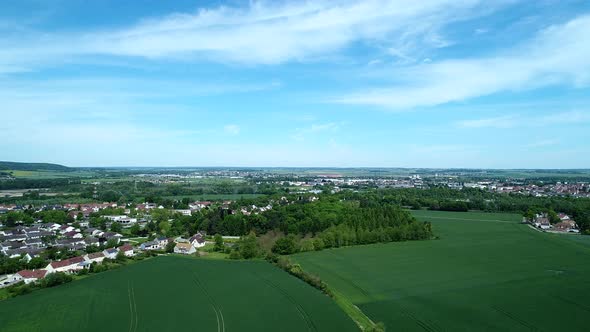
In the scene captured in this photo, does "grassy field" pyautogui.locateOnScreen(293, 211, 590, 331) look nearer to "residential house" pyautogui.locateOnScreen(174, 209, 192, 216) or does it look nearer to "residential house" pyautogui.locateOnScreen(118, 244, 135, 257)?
"residential house" pyautogui.locateOnScreen(118, 244, 135, 257)

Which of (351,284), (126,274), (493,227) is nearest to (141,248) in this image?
(126,274)

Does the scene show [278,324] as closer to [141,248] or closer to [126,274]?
[126,274]

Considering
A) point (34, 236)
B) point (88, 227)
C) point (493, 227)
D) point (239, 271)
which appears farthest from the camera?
point (88, 227)

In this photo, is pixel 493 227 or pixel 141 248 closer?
pixel 141 248

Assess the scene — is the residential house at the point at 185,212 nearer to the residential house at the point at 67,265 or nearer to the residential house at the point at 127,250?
the residential house at the point at 127,250

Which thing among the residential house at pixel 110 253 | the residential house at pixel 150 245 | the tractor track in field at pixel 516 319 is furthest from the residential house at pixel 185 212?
the tractor track in field at pixel 516 319

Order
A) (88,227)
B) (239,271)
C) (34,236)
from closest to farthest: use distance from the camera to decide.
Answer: (239,271), (34,236), (88,227)
